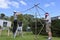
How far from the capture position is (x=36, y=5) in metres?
11.6

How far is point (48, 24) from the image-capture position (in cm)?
1016

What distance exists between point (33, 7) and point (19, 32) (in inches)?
230

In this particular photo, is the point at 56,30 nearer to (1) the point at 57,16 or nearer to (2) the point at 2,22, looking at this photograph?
(1) the point at 57,16

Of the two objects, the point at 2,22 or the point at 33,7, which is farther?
the point at 2,22

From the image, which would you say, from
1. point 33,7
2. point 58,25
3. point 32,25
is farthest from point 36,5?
point 32,25

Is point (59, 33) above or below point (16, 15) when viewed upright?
below

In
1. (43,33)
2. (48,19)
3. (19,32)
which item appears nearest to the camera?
(48,19)

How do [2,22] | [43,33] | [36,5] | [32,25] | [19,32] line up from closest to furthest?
1. [36,5]
2. [19,32]
3. [43,33]
4. [32,25]
5. [2,22]

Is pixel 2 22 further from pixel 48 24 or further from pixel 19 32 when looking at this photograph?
pixel 48 24

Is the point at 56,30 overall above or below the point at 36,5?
below

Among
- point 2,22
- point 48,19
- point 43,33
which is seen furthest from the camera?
point 2,22

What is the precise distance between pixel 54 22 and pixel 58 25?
Answer: 0.95 m

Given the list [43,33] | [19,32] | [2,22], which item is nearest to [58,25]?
[43,33]

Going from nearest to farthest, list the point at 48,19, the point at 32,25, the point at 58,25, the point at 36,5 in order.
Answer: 1. the point at 48,19
2. the point at 36,5
3. the point at 58,25
4. the point at 32,25
